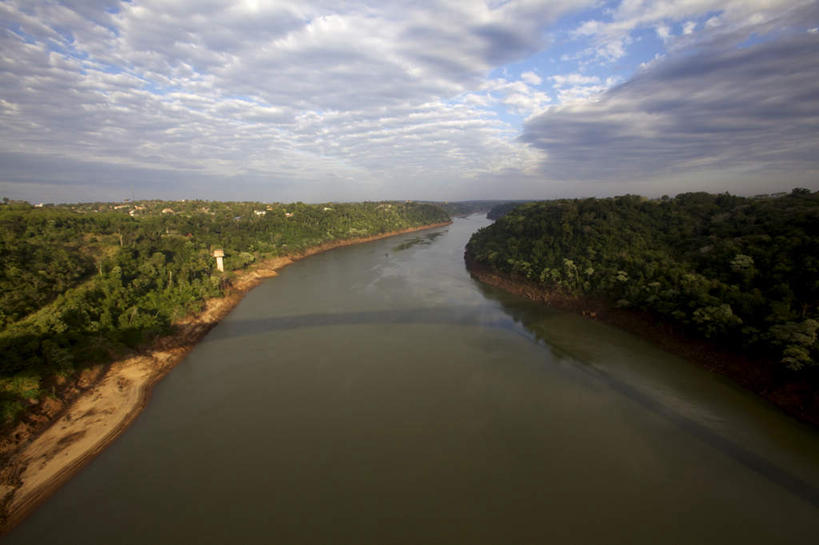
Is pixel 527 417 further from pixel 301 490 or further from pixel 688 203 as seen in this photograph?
pixel 688 203

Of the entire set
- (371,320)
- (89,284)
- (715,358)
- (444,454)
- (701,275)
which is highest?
(701,275)

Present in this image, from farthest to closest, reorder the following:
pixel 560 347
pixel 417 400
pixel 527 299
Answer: pixel 527 299 → pixel 560 347 → pixel 417 400

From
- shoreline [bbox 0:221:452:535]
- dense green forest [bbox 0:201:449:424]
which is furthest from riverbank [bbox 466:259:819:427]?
dense green forest [bbox 0:201:449:424]

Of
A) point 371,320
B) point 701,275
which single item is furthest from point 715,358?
point 371,320

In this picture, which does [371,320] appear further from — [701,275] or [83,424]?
[701,275]

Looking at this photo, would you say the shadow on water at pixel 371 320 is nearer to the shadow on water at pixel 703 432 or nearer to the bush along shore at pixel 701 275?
the shadow on water at pixel 703 432

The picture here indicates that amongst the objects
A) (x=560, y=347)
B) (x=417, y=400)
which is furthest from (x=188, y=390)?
(x=560, y=347)
